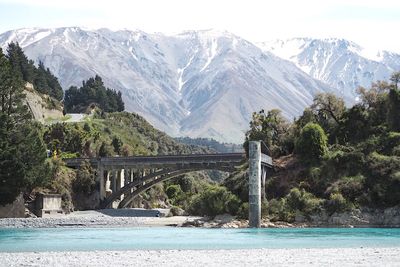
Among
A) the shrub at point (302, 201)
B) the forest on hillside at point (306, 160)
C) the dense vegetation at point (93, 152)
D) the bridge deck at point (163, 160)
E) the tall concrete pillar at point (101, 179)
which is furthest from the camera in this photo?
the tall concrete pillar at point (101, 179)

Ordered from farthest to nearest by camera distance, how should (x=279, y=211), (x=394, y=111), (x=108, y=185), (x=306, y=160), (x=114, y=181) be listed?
(x=108, y=185) < (x=114, y=181) < (x=394, y=111) < (x=306, y=160) < (x=279, y=211)

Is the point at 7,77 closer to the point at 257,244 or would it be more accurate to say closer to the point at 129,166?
the point at 129,166

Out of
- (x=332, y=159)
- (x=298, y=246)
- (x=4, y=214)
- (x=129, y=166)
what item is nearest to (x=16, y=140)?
(x=4, y=214)

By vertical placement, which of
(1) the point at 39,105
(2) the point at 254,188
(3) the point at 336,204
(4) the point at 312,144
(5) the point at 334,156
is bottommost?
(3) the point at 336,204

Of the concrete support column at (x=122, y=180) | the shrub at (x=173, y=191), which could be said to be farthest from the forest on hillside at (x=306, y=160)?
the shrub at (x=173, y=191)

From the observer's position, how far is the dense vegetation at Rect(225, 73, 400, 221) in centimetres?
10456

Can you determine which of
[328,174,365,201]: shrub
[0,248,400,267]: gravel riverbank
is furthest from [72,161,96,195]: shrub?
[0,248,400,267]: gravel riverbank

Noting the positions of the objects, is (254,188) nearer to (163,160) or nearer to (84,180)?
(163,160)

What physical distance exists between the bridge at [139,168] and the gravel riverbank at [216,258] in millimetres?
67850

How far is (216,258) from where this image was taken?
5438 centimetres

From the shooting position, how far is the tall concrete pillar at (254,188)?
332ft

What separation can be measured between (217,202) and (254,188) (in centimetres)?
1168

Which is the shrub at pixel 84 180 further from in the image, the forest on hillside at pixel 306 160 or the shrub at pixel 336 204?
the shrub at pixel 336 204

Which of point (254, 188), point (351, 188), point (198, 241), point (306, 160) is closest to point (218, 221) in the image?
point (254, 188)
